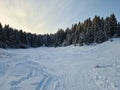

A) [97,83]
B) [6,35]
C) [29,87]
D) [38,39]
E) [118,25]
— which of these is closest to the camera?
[29,87]

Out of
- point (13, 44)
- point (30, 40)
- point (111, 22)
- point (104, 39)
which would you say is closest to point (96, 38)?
point (104, 39)

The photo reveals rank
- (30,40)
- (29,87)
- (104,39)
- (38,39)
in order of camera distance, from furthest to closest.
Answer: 1. (38,39)
2. (30,40)
3. (104,39)
4. (29,87)

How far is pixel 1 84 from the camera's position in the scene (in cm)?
1140

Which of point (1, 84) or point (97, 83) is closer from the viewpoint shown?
point (1, 84)

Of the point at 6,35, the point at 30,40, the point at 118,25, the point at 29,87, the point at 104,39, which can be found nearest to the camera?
the point at 29,87

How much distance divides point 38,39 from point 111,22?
46247 mm

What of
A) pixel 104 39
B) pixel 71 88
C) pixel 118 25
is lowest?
pixel 71 88

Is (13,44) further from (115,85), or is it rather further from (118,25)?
(115,85)

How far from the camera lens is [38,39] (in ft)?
304

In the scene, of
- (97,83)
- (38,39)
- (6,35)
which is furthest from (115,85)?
(38,39)

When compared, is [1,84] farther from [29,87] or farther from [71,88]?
[71,88]

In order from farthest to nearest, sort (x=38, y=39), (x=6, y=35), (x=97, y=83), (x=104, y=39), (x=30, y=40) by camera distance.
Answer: (x=38, y=39) < (x=30, y=40) < (x=6, y=35) < (x=104, y=39) < (x=97, y=83)

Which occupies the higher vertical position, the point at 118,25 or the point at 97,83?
the point at 118,25

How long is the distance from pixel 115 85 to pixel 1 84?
25.8ft
